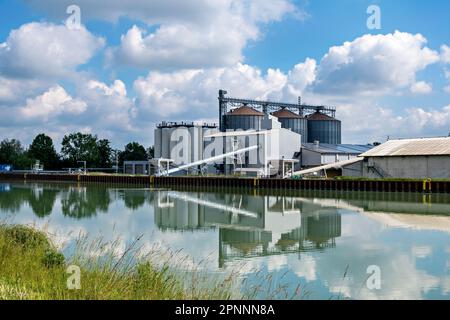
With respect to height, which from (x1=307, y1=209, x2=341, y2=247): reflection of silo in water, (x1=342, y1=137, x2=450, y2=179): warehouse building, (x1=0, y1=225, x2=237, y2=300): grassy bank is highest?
(x1=342, y1=137, x2=450, y2=179): warehouse building

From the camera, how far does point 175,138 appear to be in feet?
263

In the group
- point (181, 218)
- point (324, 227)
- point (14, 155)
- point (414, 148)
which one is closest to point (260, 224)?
point (324, 227)

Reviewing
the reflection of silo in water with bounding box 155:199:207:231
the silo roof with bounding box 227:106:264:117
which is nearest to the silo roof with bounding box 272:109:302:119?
the silo roof with bounding box 227:106:264:117

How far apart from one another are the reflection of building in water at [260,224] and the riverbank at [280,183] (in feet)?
44.1

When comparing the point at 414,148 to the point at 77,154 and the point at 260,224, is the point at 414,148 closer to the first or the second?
the point at 260,224

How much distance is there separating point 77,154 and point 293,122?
48269mm

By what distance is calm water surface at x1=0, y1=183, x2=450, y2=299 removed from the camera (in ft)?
37.0

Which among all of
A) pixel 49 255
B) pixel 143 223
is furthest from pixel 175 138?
pixel 49 255

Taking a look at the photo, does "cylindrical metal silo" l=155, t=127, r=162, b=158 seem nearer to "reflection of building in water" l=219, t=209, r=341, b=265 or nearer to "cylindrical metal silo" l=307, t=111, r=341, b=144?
"cylindrical metal silo" l=307, t=111, r=341, b=144

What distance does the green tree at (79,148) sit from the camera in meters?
108

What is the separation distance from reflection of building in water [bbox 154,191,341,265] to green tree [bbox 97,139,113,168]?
260ft

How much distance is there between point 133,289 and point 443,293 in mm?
6118

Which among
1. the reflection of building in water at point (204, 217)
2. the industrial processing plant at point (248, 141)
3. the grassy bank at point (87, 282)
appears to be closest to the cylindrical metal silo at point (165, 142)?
the industrial processing plant at point (248, 141)
